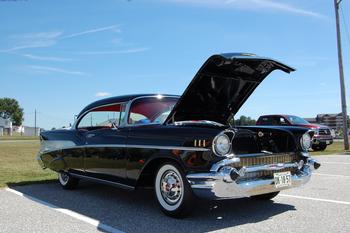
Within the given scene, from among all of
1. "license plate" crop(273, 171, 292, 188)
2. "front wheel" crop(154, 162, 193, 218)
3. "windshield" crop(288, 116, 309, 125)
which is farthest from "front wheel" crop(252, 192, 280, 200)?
"windshield" crop(288, 116, 309, 125)

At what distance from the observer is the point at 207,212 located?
5461mm

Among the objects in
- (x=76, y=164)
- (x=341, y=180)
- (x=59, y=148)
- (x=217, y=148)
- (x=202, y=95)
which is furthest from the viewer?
(x=341, y=180)

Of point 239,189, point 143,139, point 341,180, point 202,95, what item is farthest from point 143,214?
point 341,180

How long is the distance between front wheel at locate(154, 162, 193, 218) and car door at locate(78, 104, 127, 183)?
71cm

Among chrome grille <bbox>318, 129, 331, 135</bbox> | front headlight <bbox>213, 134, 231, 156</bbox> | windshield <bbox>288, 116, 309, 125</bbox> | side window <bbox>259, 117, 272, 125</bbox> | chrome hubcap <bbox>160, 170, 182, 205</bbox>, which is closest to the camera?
front headlight <bbox>213, 134, 231, 156</bbox>

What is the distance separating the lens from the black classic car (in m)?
4.79

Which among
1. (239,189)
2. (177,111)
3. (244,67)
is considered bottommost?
(239,189)

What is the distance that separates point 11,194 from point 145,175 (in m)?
2.82

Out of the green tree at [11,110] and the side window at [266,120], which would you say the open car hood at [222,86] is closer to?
the side window at [266,120]

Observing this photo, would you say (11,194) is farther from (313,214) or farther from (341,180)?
(341,180)

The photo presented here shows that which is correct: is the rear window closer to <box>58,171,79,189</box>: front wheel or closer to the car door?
<box>58,171,79,189</box>: front wheel

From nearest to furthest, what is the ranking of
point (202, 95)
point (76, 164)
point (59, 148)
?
point (202, 95)
point (76, 164)
point (59, 148)

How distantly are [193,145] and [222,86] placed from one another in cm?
166

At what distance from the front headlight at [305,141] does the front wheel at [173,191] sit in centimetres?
188
